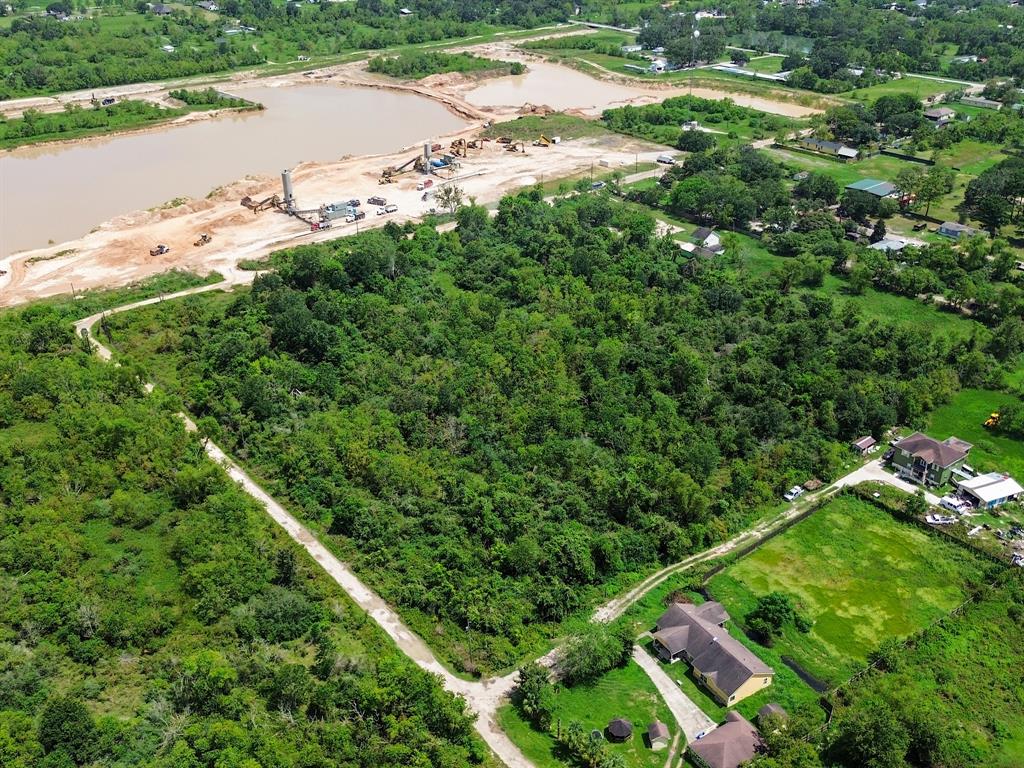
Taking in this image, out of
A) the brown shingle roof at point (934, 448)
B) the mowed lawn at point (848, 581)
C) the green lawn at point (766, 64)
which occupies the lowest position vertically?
the mowed lawn at point (848, 581)

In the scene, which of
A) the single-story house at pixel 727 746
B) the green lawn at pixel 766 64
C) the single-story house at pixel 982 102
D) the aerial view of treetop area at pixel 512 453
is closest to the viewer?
the single-story house at pixel 727 746

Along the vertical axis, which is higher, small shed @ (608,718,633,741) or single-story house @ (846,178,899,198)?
single-story house @ (846,178,899,198)

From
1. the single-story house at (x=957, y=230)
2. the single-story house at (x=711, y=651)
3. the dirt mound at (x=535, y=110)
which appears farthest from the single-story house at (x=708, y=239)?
the dirt mound at (x=535, y=110)

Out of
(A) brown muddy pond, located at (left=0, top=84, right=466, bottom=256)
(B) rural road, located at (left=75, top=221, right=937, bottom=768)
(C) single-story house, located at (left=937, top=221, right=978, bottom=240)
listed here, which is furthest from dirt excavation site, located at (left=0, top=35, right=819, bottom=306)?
(C) single-story house, located at (left=937, top=221, right=978, bottom=240)

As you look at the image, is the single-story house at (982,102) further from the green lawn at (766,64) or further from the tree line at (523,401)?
the tree line at (523,401)

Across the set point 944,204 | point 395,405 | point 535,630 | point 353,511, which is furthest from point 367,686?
point 944,204

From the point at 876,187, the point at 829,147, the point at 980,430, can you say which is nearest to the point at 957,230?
the point at 876,187

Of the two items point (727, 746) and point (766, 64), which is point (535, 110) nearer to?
point (766, 64)

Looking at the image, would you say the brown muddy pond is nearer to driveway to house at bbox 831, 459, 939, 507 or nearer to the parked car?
the parked car
